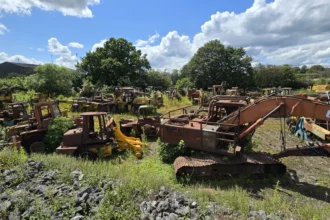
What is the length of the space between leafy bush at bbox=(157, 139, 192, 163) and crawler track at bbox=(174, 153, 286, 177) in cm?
68

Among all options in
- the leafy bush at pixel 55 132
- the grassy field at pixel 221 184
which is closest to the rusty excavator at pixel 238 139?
the grassy field at pixel 221 184

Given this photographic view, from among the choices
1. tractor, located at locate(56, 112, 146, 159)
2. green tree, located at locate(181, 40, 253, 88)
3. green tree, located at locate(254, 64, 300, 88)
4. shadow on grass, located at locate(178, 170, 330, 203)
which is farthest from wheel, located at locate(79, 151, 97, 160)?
green tree, located at locate(254, 64, 300, 88)

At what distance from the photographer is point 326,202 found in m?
5.54

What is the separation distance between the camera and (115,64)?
3819 centimetres

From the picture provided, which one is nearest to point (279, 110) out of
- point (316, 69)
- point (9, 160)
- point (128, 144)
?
point (128, 144)

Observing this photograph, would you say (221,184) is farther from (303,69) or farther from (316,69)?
(303,69)

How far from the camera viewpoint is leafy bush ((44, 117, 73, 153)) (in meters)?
9.46

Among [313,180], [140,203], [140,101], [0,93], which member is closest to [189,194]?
[140,203]

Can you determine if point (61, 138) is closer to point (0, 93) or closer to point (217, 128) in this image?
point (217, 128)

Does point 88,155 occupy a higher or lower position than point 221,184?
higher

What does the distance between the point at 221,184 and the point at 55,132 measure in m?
6.90

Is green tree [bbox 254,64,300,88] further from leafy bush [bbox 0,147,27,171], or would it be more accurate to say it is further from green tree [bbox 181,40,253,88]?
leafy bush [bbox 0,147,27,171]

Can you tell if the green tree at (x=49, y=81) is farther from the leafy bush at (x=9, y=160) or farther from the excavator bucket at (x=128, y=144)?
the leafy bush at (x=9, y=160)

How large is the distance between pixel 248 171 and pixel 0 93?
18.9m
